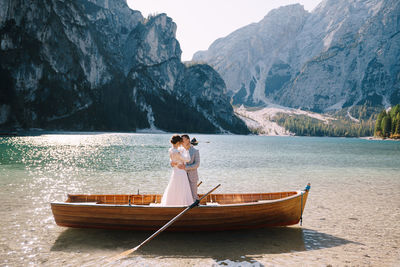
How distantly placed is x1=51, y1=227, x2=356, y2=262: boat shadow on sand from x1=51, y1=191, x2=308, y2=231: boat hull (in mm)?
397

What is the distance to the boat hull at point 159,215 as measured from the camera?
39.3ft

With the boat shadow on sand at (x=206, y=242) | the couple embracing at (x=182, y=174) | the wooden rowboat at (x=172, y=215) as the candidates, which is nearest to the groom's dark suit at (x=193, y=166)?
the couple embracing at (x=182, y=174)

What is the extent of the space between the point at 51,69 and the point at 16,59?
115 feet

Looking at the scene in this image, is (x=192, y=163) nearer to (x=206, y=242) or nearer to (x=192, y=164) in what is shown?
(x=192, y=164)

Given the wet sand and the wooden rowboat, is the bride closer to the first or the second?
the wooden rowboat

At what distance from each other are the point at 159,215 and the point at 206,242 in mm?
2330

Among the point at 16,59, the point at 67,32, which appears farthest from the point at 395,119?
the point at 67,32

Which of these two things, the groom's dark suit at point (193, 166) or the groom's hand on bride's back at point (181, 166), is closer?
the groom's hand on bride's back at point (181, 166)

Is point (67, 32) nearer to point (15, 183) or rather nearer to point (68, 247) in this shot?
point (15, 183)

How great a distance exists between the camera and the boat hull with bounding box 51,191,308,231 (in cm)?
1199

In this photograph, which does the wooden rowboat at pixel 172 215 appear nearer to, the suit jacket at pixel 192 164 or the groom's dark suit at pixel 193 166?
the groom's dark suit at pixel 193 166

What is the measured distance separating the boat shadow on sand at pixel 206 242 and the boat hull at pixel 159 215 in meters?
0.40

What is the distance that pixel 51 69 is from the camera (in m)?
180

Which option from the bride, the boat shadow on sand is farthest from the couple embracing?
the boat shadow on sand
